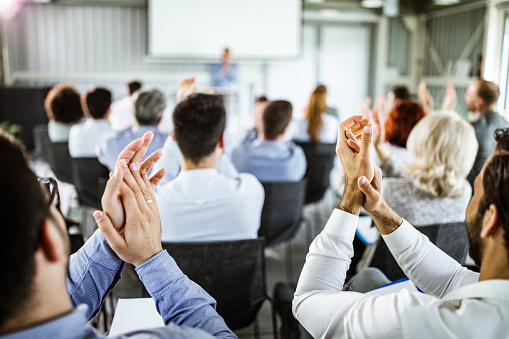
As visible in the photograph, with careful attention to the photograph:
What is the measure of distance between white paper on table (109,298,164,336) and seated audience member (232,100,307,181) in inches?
84.9

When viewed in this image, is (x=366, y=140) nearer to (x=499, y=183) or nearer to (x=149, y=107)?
(x=499, y=183)

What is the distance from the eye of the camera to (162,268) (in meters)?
1.03

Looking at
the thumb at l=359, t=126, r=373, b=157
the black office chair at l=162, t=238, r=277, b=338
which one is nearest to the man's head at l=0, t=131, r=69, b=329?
the thumb at l=359, t=126, r=373, b=157

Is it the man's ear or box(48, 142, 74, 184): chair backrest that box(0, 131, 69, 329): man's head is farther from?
box(48, 142, 74, 184): chair backrest

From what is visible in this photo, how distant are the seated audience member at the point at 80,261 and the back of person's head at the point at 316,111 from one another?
4224 mm

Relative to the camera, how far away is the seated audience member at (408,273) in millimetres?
928

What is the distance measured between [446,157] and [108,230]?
1.78 m

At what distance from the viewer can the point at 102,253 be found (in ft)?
3.48

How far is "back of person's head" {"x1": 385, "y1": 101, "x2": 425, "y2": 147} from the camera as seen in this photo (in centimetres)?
326

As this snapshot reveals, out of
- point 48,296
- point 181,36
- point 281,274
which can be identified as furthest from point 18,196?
point 181,36

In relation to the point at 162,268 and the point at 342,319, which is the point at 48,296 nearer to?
the point at 162,268

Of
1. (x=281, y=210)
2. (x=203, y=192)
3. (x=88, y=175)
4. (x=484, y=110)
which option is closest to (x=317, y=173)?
(x=281, y=210)

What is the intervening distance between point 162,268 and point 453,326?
1.98 ft

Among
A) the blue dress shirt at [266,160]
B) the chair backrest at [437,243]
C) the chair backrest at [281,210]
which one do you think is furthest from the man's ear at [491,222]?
the blue dress shirt at [266,160]
